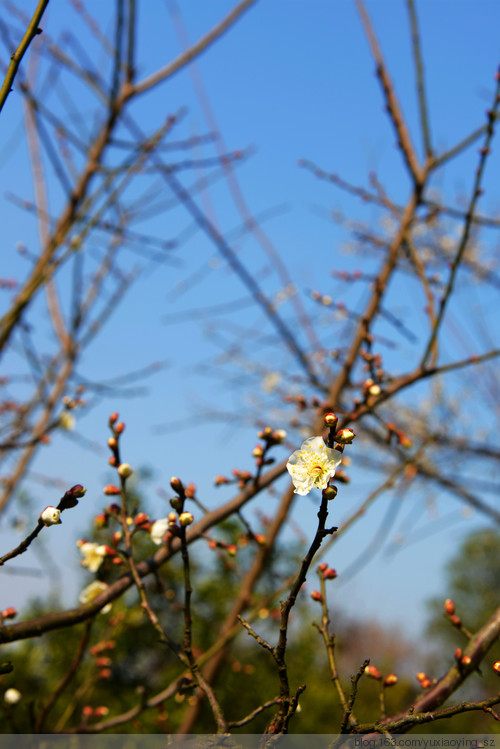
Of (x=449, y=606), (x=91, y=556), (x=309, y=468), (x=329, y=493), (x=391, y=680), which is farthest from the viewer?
(x=91, y=556)

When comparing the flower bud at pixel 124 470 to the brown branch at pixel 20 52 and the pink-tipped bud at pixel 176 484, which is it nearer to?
the pink-tipped bud at pixel 176 484

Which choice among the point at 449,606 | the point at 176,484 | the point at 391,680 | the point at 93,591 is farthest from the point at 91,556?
the point at 449,606

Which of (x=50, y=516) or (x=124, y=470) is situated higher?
(x=124, y=470)

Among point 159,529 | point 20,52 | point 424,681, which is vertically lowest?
point 424,681

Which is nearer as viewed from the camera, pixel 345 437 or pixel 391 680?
pixel 345 437

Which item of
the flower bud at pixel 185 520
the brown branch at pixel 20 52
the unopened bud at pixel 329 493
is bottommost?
the unopened bud at pixel 329 493

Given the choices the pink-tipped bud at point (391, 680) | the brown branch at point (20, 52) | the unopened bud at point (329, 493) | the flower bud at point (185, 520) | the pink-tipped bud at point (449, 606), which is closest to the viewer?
the unopened bud at point (329, 493)

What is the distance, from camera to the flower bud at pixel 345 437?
943 mm

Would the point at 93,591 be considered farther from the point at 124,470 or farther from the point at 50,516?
the point at 50,516

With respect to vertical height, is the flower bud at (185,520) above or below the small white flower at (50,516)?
below

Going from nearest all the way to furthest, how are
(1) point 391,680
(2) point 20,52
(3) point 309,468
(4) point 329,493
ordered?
(4) point 329,493
(2) point 20,52
(3) point 309,468
(1) point 391,680

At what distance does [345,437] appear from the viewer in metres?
0.95

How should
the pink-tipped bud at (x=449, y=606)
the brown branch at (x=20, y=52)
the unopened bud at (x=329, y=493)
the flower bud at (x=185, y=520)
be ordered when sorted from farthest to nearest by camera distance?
1. the pink-tipped bud at (x=449, y=606)
2. the flower bud at (x=185, y=520)
3. the brown branch at (x=20, y=52)
4. the unopened bud at (x=329, y=493)

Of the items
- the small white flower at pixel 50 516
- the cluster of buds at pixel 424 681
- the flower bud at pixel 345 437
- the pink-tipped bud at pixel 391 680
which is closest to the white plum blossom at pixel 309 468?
the flower bud at pixel 345 437
